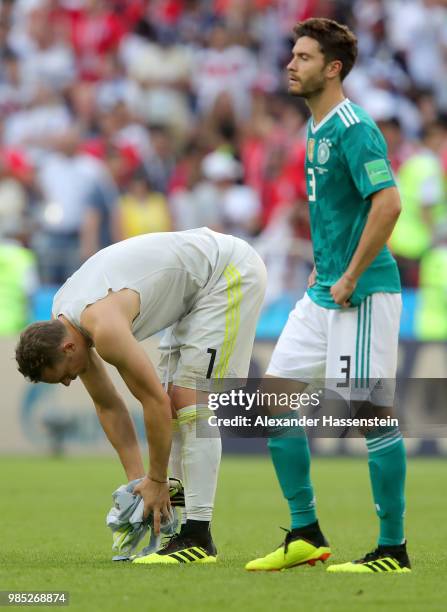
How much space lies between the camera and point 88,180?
15.1 m

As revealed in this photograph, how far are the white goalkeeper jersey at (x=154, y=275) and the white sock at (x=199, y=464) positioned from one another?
50 centimetres

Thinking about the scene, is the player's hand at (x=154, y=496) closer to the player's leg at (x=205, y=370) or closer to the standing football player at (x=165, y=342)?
the standing football player at (x=165, y=342)

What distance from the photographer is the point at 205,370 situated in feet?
21.2

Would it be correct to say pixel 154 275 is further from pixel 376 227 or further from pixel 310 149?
pixel 376 227

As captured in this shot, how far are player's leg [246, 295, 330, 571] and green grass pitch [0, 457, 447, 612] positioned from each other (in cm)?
10

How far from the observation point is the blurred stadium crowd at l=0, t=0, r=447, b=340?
45.9ft

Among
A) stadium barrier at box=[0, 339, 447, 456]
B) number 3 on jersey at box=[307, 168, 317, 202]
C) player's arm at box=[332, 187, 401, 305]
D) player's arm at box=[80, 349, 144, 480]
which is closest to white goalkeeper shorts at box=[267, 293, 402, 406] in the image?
player's arm at box=[332, 187, 401, 305]

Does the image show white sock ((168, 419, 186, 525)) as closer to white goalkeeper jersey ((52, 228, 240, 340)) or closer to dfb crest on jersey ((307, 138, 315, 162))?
white goalkeeper jersey ((52, 228, 240, 340))

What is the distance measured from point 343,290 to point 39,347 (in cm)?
135

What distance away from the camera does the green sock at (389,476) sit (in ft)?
19.3

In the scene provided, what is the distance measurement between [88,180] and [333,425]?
28.7 feet

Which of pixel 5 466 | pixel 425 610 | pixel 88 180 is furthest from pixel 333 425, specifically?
pixel 88 180

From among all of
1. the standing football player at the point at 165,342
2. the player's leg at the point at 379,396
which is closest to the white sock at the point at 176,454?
the standing football player at the point at 165,342

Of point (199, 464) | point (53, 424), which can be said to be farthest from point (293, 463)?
point (53, 424)
